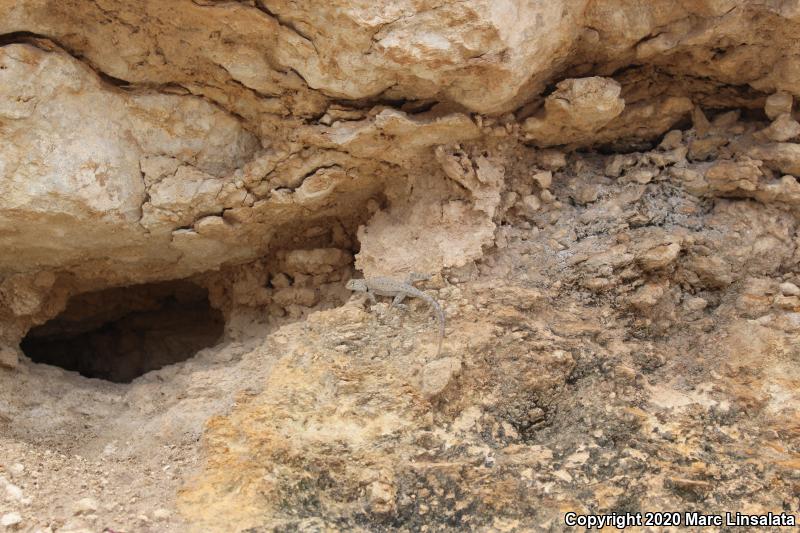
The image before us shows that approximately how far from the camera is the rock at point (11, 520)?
2285mm

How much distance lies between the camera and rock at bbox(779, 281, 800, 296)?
106 inches

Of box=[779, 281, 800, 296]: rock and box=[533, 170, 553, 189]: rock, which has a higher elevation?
box=[533, 170, 553, 189]: rock

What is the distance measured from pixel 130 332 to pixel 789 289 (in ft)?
13.3

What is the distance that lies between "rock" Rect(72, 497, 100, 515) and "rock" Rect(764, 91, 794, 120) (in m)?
3.02

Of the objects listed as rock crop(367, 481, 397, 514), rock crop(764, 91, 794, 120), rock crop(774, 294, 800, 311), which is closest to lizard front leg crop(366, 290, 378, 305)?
rock crop(367, 481, 397, 514)

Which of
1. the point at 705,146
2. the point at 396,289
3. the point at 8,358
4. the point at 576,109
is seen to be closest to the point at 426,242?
the point at 396,289

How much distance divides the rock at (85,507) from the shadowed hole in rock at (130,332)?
2027 millimetres

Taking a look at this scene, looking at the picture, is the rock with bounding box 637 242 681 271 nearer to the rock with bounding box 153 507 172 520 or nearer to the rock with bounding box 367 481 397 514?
the rock with bounding box 367 481 397 514

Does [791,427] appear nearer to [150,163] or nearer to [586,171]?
[586,171]

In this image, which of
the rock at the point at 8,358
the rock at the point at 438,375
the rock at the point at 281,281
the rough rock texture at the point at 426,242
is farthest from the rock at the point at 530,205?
the rock at the point at 8,358

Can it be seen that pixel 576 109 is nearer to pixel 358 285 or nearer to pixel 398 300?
pixel 398 300

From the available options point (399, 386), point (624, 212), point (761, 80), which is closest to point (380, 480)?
point (399, 386)

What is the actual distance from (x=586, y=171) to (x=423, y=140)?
0.81 meters

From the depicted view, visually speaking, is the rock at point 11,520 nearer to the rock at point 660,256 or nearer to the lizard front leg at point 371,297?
the lizard front leg at point 371,297
